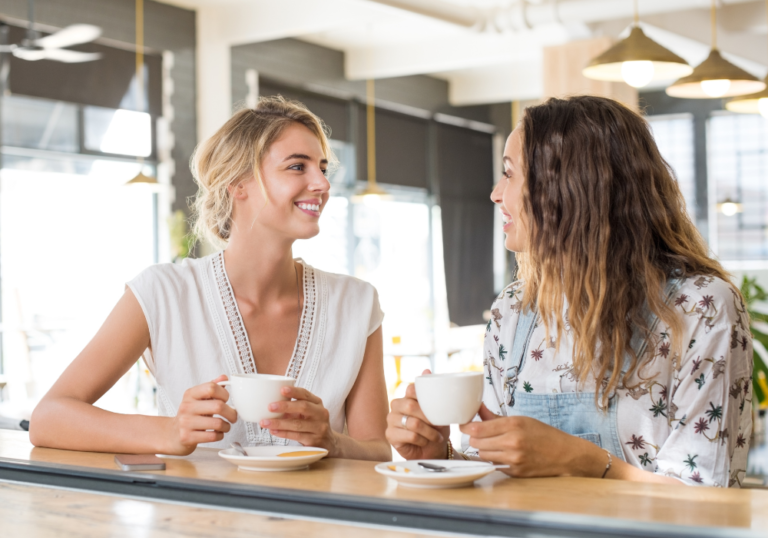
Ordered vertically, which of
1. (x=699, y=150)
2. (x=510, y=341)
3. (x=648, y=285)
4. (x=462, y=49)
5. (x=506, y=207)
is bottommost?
(x=510, y=341)

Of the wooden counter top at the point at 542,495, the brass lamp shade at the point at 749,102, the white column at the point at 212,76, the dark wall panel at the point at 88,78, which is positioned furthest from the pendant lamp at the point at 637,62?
the white column at the point at 212,76

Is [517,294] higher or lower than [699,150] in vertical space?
lower

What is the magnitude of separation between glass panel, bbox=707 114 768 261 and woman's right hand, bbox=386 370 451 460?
1076cm

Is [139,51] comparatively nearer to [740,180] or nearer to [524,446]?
[524,446]

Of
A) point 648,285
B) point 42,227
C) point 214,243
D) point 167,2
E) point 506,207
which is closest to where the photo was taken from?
point 648,285

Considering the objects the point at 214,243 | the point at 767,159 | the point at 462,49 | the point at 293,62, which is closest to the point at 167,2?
the point at 293,62

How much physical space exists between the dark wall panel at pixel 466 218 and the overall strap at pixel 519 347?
9.95 meters

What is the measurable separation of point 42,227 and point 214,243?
523 cm

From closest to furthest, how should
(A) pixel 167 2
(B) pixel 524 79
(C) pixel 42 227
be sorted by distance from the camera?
(C) pixel 42 227 → (A) pixel 167 2 → (B) pixel 524 79

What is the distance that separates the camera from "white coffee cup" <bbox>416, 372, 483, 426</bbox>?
1.18 meters

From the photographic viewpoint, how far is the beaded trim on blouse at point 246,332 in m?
1.92

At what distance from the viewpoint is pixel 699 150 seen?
38.4 ft

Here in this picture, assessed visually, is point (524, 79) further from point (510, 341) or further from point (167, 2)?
point (510, 341)

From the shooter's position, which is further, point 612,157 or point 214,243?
point 214,243
